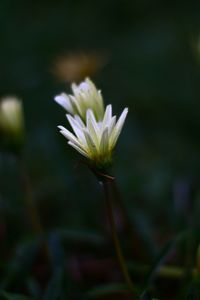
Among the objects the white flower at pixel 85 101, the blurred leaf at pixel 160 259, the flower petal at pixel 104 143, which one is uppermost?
the white flower at pixel 85 101

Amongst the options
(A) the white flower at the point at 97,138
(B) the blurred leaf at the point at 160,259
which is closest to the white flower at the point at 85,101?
(A) the white flower at the point at 97,138

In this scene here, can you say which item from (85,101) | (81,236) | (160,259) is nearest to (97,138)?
(85,101)

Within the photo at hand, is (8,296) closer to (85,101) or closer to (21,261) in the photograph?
(21,261)

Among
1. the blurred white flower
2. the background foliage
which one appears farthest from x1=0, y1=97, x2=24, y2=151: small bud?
the background foliage

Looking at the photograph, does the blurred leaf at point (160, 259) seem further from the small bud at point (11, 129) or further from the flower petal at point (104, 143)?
the small bud at point (11, 129)

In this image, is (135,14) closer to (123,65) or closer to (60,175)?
(123,65)

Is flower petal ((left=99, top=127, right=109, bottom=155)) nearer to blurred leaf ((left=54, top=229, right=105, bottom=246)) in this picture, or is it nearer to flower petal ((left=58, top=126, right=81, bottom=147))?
flower petal ((left=58, top=126, right=81, bottom=147))
